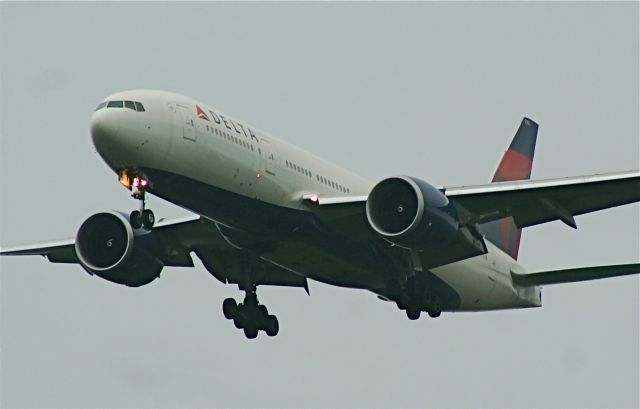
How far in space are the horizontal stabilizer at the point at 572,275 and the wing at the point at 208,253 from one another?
22.9ft

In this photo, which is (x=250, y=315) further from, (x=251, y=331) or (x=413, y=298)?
(x=413, y=298)

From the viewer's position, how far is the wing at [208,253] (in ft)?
137

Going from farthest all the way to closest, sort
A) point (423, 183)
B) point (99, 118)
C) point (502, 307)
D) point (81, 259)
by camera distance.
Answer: point (502, 307), point (81, 259), point (423, 183), point (99, 118)

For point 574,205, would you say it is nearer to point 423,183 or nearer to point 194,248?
point 423,183

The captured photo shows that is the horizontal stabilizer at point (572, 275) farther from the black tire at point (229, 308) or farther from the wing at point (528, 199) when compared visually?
the black tire at point (229, 308)

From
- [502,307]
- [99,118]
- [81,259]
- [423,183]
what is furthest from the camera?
[502,307]

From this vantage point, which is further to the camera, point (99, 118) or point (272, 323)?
point (272, 323)

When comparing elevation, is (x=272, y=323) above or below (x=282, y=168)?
below

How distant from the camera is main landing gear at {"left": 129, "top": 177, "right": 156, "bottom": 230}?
3622 cm

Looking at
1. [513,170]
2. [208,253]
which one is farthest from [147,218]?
[513,170]

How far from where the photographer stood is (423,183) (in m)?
37.9

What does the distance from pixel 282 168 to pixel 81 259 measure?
7.73 meters

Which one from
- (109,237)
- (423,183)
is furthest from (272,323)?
(423,183)

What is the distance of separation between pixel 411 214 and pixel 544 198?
145 inches
